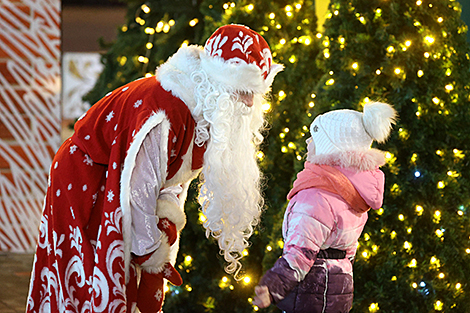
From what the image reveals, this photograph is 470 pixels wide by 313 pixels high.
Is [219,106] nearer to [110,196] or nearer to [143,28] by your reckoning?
Result: [110,196]

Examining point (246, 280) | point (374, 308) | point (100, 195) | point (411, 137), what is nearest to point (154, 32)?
point (246, 280)

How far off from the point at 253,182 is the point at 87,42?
7631 millimetres

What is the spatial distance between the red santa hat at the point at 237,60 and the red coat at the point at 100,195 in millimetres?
168

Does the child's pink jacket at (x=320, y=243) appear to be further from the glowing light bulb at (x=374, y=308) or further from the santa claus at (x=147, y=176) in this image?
the glowing light bulb at (x=374, y=308)

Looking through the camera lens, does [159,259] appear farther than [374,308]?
No

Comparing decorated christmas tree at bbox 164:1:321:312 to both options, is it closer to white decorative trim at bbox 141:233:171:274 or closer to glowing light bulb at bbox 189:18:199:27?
glowing light bulb at bbox 189:18:199:27

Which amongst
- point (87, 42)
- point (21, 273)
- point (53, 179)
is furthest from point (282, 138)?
point (87, 42)

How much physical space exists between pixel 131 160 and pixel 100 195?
218 millimetres

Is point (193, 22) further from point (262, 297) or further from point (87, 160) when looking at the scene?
point (262, 297)

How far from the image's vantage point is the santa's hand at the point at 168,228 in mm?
1792

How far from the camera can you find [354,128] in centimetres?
196

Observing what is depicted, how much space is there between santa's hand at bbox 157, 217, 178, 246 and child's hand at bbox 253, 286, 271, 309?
1.07ft

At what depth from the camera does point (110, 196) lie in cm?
172

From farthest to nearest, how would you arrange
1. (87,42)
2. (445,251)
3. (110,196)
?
1. (87,42)
2. (445,251)
3. (110,196)
